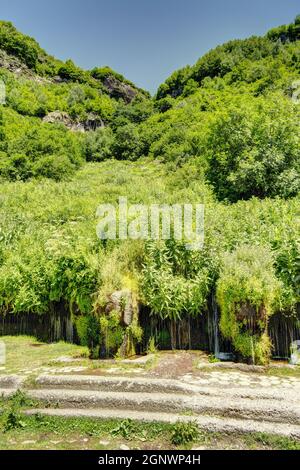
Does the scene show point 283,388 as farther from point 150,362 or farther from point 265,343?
point 150,362

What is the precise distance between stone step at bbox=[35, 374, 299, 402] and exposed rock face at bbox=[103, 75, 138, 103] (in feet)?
270

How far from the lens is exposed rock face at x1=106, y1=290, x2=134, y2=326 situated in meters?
9.70

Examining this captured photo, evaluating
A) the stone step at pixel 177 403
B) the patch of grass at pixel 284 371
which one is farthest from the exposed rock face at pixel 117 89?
the stone step at pixel 177 403

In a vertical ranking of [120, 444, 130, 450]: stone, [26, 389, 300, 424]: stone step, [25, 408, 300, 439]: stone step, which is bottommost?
[120, 444, 130, 450]: stone

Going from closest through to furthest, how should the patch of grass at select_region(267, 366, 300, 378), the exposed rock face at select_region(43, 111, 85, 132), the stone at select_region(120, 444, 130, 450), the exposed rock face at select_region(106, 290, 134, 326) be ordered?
the stone at select_region(120, 444, 130, 450)
the patch of grass at select_region(267, 366, 300, 378)
the exposed rock face at select_region(106, 290, 134, 326)
the exposed rock face at select_region(43, 111, 85, 132)

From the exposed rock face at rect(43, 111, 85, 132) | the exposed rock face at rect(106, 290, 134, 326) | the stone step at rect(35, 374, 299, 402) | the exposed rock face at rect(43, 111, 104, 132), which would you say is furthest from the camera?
the exposed rock face at rect(43, 111, 104, 132)

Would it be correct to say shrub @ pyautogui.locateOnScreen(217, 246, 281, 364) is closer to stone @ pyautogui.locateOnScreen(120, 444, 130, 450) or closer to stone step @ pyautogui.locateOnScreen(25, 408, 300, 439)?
stone step @ pyautogui.locateOnScreen(25, 408, 300, 439)

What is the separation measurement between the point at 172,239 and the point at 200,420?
5412mm

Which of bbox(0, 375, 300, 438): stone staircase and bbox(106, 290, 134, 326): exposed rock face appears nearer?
bbox(0, 375, 300, 438): stone staircase

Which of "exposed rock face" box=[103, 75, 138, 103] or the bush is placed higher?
"exposed rock face" box=[103, 75, 138, 103]

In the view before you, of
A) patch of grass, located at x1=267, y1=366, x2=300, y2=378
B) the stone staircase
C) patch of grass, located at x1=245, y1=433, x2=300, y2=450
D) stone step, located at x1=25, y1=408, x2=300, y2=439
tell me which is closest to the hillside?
patch of grass, located at x1=267, y1=366, x2=300, y2=378

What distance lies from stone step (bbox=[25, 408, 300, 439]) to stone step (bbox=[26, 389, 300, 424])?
0.11m
